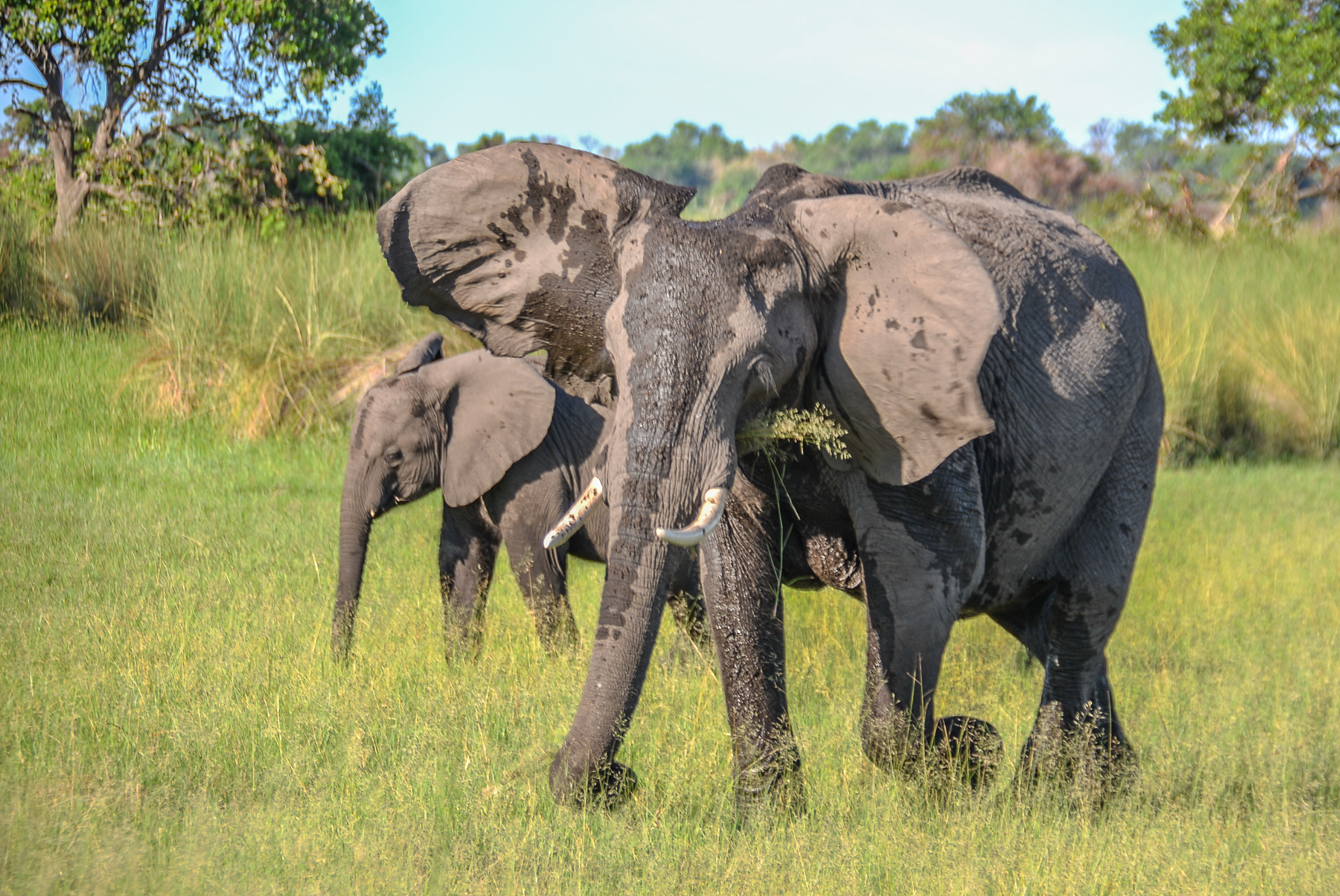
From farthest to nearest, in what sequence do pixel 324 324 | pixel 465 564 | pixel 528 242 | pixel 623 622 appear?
1. pixel 324 324
2. pixel 465 564
3. pixel 528 242
4. pixel 623 622

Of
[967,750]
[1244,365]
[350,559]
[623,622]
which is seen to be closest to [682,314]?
[623,622]

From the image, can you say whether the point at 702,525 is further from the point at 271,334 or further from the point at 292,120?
the point at 292,120

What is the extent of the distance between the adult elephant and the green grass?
1.24 feet

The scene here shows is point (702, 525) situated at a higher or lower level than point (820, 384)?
lower

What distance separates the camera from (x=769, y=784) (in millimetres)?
3539

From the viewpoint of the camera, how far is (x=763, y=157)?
5488 cm

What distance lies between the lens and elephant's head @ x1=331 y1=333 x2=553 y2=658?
5762 mm

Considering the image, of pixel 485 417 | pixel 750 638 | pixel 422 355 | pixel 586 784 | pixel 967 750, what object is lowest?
pixel 967 750

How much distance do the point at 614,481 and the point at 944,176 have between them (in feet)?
6.59

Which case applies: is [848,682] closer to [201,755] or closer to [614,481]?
[201,755]

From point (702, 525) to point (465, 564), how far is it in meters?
3.60

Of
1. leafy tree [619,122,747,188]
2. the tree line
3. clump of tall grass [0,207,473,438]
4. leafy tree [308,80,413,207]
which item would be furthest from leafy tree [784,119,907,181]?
clump of tall grass [0,207,473,438]

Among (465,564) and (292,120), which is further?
(292,120)

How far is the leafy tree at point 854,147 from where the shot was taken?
51.3 metres
